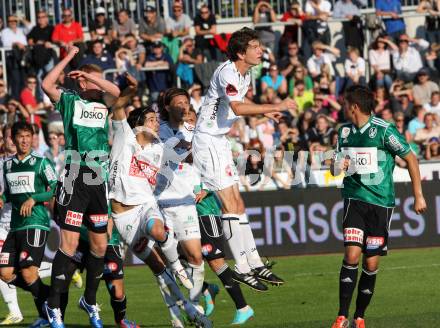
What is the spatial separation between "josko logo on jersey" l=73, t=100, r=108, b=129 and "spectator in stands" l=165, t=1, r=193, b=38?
512 inches

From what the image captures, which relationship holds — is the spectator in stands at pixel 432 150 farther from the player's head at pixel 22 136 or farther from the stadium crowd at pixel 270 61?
the player's head at pixel 22 136

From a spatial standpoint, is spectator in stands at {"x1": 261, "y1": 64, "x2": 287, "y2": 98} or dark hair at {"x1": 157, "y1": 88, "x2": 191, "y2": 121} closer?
dark hair at {"x1": 157, "y1": 88, "x2": 191, "y2": 121}

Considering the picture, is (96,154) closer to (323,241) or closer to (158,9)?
(323,241)

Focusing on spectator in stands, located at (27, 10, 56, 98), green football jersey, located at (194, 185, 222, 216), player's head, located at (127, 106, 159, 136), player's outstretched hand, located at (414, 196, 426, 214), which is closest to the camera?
player's outstretched hand, located at (414, 196, 426, 214)

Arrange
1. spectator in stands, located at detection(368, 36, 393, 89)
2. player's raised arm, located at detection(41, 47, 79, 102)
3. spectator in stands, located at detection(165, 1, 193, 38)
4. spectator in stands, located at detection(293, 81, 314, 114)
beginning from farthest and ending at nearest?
spectator in stands, located at detection(165, 1, 193, 38), spectator in stands, located at detection(368, 36, 393, 89), spectator in stands, located at detection(293, 81, 314, 114), player's raised arm, located at detection(41, 47, 79, 102)

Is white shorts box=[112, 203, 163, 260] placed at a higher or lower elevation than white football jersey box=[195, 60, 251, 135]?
lower

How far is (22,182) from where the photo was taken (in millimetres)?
13359

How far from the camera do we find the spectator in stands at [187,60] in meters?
24.5

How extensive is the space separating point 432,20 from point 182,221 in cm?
1484

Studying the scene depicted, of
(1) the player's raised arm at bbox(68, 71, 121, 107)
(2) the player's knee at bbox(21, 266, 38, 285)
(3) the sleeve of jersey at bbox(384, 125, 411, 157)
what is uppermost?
(1) the player's raised arm at bbox(68, 71, 121, 107)

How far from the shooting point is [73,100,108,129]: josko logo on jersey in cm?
1208

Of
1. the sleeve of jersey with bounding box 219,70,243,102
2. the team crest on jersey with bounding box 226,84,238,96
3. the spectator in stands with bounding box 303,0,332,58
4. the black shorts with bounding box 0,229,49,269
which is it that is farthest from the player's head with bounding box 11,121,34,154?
the spectator in stands with bounding box 303,0,332,58

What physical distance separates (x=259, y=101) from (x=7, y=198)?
36.7 ft

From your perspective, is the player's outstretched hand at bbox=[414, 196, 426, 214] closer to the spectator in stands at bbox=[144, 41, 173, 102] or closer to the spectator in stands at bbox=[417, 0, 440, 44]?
the spectator in stands at bbox=[144, 41, 173, 102]
